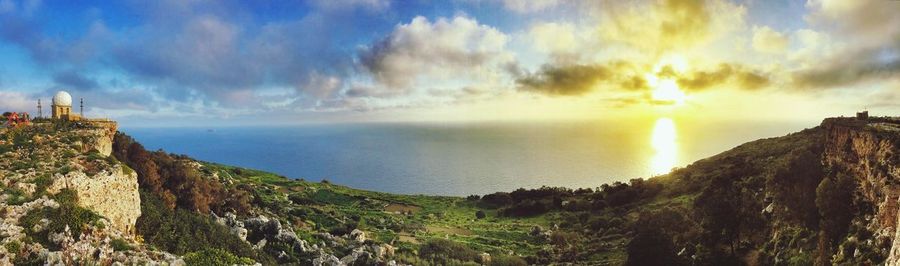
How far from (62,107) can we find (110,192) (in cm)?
1558

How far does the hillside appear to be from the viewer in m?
18.2

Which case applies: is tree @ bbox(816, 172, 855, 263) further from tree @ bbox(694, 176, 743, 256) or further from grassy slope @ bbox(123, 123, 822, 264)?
tree @ bbox(694, 176, 743, 256)

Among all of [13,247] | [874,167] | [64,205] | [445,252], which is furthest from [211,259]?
[874,167]

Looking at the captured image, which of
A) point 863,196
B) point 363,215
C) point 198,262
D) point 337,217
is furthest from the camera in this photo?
point 363,215

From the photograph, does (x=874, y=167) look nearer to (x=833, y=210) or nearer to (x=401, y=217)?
(x=833, y=210)

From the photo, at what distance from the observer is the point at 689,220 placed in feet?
128

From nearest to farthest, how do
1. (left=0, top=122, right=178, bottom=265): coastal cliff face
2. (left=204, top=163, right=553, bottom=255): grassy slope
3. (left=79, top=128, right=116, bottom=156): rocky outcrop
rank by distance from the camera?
(left=0, top=122, right=178, bottom=265): coastal cliff face, (left=79, top=128, right=116, bottom=156): rocky outcrop, (left=204, top=163, right=553, bottom=255): grassy slope

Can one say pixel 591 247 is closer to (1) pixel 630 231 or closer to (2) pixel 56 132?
(1) pixel 630 231

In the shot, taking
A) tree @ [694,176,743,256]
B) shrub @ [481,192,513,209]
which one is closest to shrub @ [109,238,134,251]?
tree @ [694,176,743,256]

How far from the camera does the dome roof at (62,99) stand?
31394 mm

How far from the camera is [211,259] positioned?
64.2 feet

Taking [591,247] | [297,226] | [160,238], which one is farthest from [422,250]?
[160,238]

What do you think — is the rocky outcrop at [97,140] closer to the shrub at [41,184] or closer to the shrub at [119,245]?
the shrub at [41,184]

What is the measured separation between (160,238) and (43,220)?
5630mm
